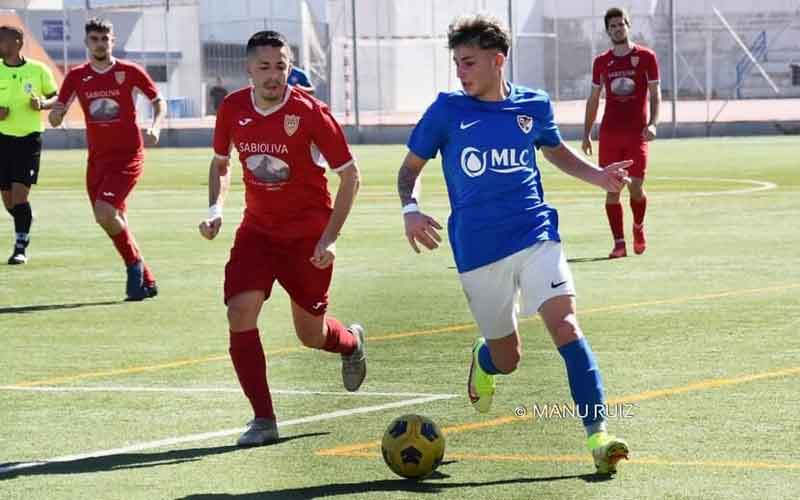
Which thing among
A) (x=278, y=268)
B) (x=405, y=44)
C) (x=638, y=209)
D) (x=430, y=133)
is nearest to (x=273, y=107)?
(x=278, y=268)

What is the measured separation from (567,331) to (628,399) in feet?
6.02

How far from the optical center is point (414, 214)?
7906mm

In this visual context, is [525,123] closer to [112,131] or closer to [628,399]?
[628,399]

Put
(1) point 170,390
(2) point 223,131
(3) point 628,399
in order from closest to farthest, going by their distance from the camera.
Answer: (2) point 223,131 < (3) point 628,399 < (1) point 170,390

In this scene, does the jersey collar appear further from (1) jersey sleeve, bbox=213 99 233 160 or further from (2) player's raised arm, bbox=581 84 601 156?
(2) player's raised arm, bbox=581 84 601 156

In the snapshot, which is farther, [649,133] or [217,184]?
[649,133]

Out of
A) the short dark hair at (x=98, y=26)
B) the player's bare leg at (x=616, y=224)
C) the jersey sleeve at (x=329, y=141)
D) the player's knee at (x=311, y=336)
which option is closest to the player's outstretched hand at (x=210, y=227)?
the jersey sleeve at (x=329, y=141)

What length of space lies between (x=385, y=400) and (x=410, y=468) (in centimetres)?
210

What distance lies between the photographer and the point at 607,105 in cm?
1848

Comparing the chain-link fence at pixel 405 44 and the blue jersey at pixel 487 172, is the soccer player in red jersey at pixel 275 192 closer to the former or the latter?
the blue jersey at pixel 487 172

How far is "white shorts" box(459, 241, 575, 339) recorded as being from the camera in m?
7.84

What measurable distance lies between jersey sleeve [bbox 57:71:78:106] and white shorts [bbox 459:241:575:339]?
8242mm

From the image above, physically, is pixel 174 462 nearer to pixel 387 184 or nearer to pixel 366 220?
pixel 366 220

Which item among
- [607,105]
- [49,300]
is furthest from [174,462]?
[607,105]
